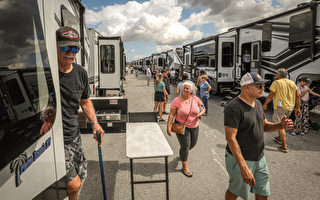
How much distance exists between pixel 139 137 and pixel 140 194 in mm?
928

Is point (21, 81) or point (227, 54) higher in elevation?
point (227, 54)

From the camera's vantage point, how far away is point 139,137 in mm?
3703

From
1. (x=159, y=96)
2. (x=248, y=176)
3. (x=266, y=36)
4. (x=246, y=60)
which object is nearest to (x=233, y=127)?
(x=248, y=176)

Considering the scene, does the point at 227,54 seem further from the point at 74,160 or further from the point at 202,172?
the point at 74,160

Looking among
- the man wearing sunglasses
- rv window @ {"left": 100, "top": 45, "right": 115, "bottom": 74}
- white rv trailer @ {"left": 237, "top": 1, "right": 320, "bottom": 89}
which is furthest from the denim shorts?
rv window @ {"left": 100, "top": 45, "right": 115, "bottom": 74}

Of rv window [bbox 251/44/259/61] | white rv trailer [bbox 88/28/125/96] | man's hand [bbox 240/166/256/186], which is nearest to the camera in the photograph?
man's hand [bbox 240/166/256/186]

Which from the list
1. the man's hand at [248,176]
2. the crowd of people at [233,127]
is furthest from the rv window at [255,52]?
the man's hand at [248,176]

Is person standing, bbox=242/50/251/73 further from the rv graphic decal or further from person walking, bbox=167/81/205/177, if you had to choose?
the rv graphic decal

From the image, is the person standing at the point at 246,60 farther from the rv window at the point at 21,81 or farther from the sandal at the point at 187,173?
the rv window at the point at 21,81

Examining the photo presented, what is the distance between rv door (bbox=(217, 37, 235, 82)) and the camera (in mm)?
12011

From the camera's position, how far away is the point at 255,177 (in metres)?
2.66

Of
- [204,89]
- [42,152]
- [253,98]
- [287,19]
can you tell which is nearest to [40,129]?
[42,152]

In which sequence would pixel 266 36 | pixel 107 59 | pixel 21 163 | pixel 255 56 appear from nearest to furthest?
pixel 21 163
pixel 266 36
pixel 255 56
pixel 107 59

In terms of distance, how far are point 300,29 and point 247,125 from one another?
6.83m
